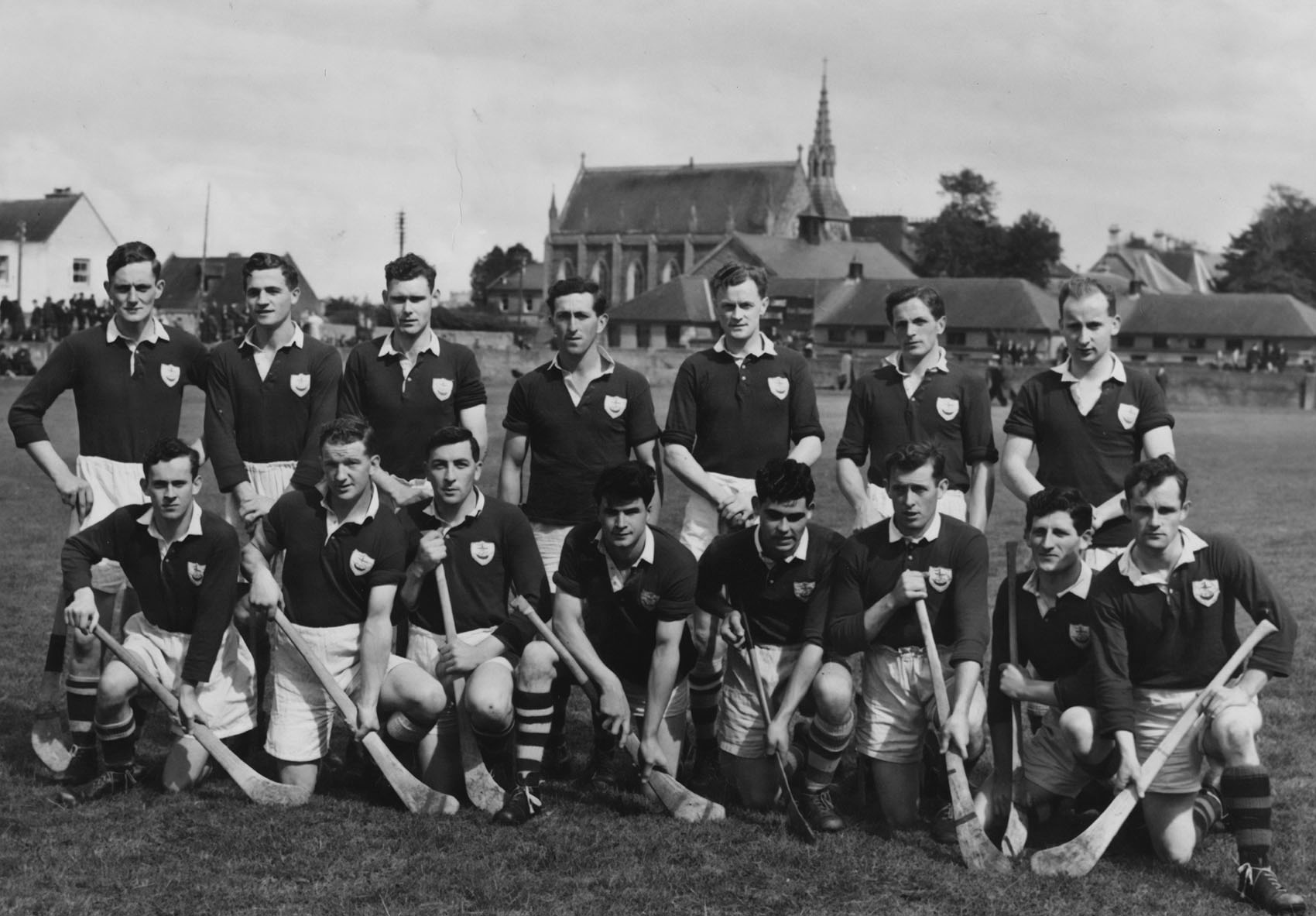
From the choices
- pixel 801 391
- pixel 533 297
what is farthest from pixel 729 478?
pixel 533 297

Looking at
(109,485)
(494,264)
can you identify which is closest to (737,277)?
(109,485)

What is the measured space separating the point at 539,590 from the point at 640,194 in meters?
101

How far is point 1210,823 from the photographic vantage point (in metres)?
5.49

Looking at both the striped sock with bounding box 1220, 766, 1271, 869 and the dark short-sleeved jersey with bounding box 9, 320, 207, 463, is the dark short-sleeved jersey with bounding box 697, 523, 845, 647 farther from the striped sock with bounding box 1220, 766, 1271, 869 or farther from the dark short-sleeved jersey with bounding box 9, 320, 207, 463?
the dark short-sleeved jersey with bounding box 9, 320, 207, 463

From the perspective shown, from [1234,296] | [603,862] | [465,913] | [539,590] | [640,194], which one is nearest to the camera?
[465,913]

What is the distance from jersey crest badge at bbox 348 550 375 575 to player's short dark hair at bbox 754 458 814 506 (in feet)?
5.61

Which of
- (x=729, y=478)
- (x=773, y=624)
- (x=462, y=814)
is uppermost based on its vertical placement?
(x=729, y=478)

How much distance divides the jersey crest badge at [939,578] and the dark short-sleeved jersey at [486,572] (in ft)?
5.55

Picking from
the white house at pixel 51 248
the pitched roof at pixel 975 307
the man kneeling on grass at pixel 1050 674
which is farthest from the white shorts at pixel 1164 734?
the pitched roof at pixel 975 307

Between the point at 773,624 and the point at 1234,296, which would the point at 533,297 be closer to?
the point at 1234,296

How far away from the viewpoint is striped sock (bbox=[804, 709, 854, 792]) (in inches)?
231

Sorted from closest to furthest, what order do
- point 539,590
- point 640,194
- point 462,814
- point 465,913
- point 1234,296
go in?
1. point 465,913
2. point 462,814
3. point 539,590
4. point 1234,296
5. point 640,194

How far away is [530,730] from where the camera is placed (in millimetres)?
5918

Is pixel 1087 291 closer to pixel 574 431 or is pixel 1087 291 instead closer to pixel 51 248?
pixel 574 431
